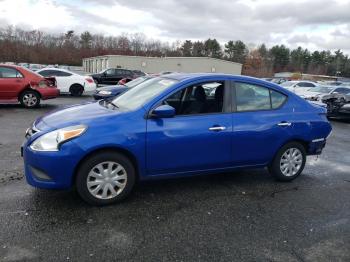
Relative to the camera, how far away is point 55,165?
13.3 feet

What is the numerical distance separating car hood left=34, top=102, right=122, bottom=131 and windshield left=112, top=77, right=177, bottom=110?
262 millimetres

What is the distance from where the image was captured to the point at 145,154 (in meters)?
4.42

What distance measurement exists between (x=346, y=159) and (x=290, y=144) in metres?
2.73

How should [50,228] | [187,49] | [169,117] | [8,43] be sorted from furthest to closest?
[187,49] → [8,43] → [169,117] → [50,228]

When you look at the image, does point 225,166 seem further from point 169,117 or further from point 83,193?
point 83,193

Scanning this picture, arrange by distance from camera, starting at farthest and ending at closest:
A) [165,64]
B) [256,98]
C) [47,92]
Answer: [165,64] < [47,92] < [256,98]

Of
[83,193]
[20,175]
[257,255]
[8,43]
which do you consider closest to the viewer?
[257,255]

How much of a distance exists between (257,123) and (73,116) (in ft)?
8.05

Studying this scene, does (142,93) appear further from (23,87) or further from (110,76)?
(110,76)

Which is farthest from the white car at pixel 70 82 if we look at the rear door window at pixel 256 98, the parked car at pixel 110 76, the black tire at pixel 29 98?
the rear door window at pixel 256 98

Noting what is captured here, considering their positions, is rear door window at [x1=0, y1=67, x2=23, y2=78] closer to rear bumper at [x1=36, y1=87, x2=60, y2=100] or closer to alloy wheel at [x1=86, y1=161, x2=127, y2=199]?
rear bumper at [x1=36, y1=87, x2=60, y2=100]

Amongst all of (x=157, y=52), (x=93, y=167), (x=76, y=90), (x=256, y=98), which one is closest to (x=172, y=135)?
(x=93, y=167)

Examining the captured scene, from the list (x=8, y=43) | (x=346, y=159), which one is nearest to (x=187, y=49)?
(x=8, y=43)

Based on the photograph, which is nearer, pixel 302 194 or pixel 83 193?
pixel 83 193
